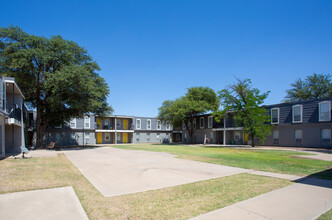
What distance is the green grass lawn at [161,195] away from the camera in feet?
13.7

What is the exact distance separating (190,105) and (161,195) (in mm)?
29562

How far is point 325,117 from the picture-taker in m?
23.4

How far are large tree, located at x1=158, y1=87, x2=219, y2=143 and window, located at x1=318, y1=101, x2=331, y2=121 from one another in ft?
50.1

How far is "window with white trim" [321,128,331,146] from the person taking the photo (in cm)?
2339

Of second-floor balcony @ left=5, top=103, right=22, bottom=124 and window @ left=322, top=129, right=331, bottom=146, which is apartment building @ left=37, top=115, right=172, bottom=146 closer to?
second-floor balcony @ left=5, top=103, right=22, bottom=124

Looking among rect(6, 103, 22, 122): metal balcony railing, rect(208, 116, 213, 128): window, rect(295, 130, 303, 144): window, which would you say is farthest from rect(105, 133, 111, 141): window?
rect(295, 130, 303, 144): window

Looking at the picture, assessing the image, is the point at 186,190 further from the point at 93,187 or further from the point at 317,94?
the point at 317,94

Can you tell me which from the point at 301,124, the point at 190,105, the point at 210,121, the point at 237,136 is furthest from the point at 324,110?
the point at 210,121

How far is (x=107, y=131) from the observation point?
3994 centimetres

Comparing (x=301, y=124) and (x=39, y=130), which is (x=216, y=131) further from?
(x=39, y=130)

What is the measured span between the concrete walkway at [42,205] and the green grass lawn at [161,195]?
0.24m

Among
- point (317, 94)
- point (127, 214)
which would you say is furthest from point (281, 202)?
point (317, 94)

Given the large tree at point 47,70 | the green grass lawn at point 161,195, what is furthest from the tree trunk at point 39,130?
the green grass lawn at point 161,195

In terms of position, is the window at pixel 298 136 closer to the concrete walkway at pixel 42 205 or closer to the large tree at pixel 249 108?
the large tree at pixel 249 108
